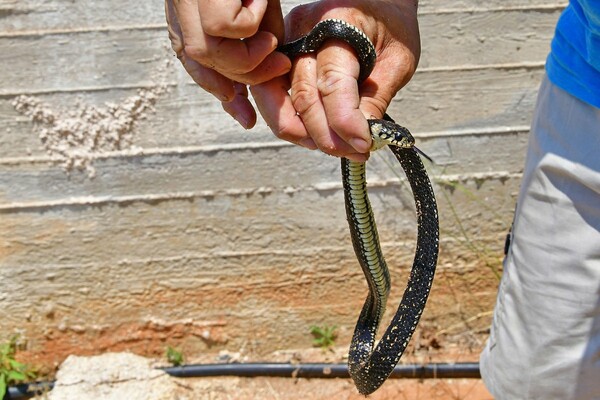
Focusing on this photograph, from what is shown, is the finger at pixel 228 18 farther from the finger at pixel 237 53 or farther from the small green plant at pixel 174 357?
the small green plant at pixel 174 357

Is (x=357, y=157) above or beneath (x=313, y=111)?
beneath

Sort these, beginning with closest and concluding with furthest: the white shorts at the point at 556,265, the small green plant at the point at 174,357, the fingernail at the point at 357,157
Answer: the fingernail at the point at 357,157
the white shorts at the point at 556,265
the small green plant at the point at 174,357

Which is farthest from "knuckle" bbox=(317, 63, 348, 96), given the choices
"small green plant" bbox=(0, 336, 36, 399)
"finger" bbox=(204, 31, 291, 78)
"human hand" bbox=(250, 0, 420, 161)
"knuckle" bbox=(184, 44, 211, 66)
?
"small green plant" bbox=(0, 336, 36, 399)

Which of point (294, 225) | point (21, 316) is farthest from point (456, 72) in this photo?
point (21, 316)

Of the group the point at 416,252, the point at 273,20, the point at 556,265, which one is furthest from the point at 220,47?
the point at 556,265

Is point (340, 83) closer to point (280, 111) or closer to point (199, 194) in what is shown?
point (280, 111)

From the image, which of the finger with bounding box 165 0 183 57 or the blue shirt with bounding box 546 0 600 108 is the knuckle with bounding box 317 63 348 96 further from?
the blue shirt with bounding box 546 0 600 108

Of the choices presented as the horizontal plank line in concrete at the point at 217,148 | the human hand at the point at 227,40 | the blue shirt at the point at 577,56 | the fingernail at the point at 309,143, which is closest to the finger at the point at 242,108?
the human hand at the point at 227,40
